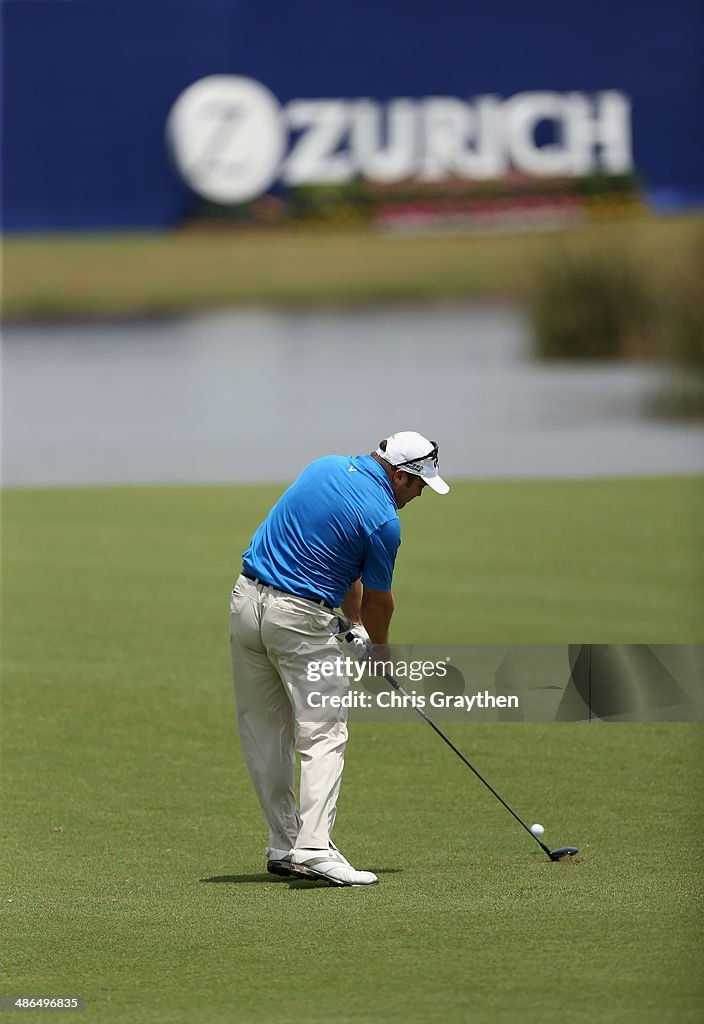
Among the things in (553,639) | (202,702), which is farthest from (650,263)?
(202,702)

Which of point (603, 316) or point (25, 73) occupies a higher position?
point (25, 73)

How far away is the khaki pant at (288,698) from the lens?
7000mm

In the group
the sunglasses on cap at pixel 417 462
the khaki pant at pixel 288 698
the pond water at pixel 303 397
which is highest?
the pond water at pixel 303 397

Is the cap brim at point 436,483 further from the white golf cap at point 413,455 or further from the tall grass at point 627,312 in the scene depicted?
the tall grass at point 627,312

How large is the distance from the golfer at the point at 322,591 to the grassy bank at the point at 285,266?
2191cm

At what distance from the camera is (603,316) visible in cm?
3070

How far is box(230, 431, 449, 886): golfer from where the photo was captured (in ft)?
22.8

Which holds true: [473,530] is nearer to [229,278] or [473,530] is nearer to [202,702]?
[202,702]

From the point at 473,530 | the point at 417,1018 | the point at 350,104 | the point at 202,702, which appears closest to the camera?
the point at 417,1018

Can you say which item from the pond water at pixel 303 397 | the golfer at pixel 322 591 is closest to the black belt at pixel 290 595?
the golfer at pixel 322 591

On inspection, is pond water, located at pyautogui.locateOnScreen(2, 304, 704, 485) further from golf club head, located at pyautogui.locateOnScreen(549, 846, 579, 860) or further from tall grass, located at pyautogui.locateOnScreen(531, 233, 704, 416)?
golf club head, located at pyautogui.locateOnScreen(549, 846, 579, 860)

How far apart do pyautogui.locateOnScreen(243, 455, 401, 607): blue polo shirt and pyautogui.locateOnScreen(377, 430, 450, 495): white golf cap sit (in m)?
0.09

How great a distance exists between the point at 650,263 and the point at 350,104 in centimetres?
557

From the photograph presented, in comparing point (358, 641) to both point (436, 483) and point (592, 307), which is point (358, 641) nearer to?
point (436, 483)
